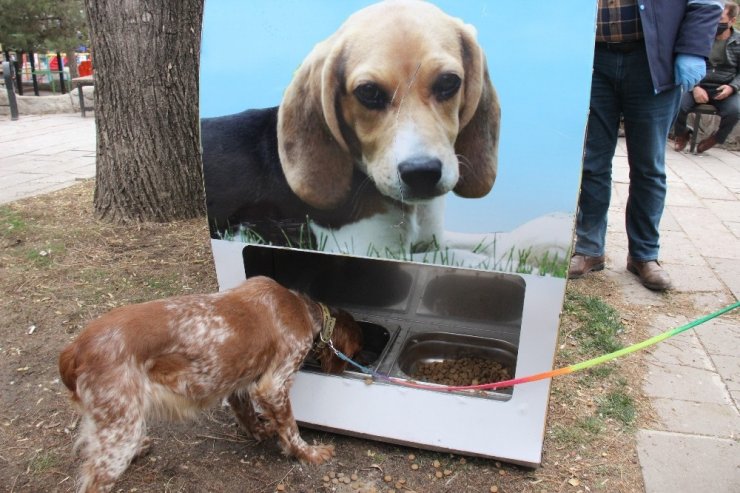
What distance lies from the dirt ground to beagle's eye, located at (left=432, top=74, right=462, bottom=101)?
141cm

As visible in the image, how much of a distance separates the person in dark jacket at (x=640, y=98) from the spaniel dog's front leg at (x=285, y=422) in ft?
8.16

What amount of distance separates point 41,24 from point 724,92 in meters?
16.3

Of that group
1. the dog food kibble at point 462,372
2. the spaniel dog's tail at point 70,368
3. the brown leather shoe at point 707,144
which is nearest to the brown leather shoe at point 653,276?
the dog food kibble at point 462,372

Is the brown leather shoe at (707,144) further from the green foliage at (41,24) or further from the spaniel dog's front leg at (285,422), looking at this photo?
the green foliage at (41,24)

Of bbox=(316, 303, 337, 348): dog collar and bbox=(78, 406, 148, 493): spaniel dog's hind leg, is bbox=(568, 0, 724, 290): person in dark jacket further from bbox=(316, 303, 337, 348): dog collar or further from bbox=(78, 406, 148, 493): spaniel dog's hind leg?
bbox=(78, 406, 148, 493): spaniel dog's hind leg

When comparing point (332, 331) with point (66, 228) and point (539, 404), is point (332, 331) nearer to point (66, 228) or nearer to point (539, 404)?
point (539, 404)

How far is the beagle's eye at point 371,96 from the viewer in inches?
83.4

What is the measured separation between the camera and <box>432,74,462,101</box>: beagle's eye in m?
2.08

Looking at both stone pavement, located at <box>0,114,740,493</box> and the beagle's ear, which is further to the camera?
stone pavement, located at <box>0,114,740,493</box>

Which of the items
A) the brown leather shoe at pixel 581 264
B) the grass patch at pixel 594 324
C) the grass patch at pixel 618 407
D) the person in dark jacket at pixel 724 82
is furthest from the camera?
the person in dark jacket at pixel 724 82

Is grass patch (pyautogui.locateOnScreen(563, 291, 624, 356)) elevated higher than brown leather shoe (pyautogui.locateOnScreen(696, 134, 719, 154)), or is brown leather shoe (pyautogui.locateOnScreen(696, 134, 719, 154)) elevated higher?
brown leather shoe (pyautogui.locateOnScreen(696, 134, 719, 154))

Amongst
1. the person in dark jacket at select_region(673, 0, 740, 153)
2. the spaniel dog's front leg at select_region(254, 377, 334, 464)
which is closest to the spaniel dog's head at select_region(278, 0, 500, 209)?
the spaniel dog's front leg at select_region(254, 377, 334, 464)

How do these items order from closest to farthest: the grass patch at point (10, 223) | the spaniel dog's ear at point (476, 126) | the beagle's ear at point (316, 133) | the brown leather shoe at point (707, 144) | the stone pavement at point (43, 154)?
the spaniel dog's ear at point (476, 126) < the beagle's ear at point (316, 133) < the grass patch at point (10, 223) < the stone pavement at point (43, 154) < the brown leather shoe at point (707, 144)

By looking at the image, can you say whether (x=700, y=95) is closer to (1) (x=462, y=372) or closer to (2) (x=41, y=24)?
(1) (x=462, y=372)
